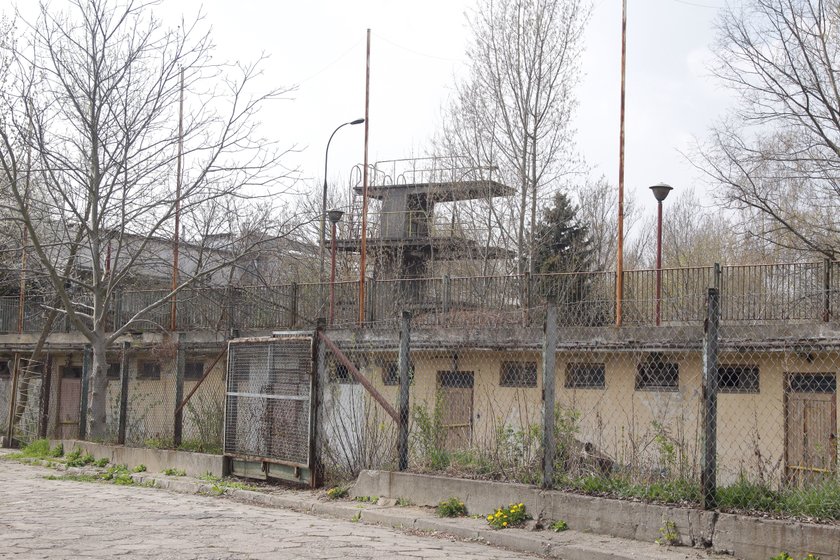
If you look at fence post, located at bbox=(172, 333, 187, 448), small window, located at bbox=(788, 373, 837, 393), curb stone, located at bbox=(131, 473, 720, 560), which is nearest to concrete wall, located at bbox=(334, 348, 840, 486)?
small window, located at bbox=(788, 373, 837, 393)

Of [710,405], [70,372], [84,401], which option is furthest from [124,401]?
[70,372]

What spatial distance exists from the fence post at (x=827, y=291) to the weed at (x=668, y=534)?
9.02 m

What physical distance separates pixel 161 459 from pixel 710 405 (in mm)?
9701

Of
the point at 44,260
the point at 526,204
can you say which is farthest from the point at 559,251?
the point at 44,260

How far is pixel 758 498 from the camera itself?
8047mm

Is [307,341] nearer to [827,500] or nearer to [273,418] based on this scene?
[273,418]

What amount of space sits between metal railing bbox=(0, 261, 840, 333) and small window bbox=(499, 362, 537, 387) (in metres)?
1.07

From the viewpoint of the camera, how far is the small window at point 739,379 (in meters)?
15.8

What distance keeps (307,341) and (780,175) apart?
15.7 m

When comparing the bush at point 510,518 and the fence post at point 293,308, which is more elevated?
the fence post at point 293,308

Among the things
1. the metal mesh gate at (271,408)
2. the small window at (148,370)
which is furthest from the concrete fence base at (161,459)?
the small window at (148,370)

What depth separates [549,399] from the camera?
9.61 metres

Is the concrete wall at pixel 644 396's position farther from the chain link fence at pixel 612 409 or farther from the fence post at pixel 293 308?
the fence post at pixel 293 308

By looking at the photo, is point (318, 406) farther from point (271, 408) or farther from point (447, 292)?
point (447, 292)
